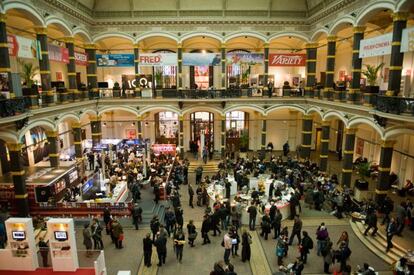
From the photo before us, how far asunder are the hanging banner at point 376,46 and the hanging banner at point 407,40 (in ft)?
2.65

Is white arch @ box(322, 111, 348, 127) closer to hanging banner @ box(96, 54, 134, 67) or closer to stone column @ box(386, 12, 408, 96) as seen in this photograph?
stone column @ box(386, 12, 408, 96)

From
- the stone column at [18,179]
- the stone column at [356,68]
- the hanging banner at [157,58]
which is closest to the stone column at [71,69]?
the hanging banner at [157,58]

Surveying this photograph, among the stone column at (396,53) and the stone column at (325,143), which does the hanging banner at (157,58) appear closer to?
the stone column at (325,143)

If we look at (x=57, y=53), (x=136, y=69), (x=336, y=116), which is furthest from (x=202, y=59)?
(x=336, y=116)

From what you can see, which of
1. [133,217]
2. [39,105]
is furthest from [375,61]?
[39,105]

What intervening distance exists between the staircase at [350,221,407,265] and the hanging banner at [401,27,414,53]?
7.85 m

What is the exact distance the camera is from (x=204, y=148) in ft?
79.1

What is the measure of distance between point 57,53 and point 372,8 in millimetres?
17050

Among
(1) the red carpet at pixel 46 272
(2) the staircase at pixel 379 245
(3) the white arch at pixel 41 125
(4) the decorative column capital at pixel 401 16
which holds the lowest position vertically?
(2) the staircase at pixel 379 245

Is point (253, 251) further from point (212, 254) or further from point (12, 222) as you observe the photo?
point (12, 222)

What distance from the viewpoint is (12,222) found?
10258 mm

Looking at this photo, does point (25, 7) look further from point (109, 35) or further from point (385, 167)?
point (385, 167)

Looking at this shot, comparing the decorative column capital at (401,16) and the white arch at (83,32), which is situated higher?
the white arch at (83,32)

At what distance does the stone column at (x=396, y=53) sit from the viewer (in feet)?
42.5
